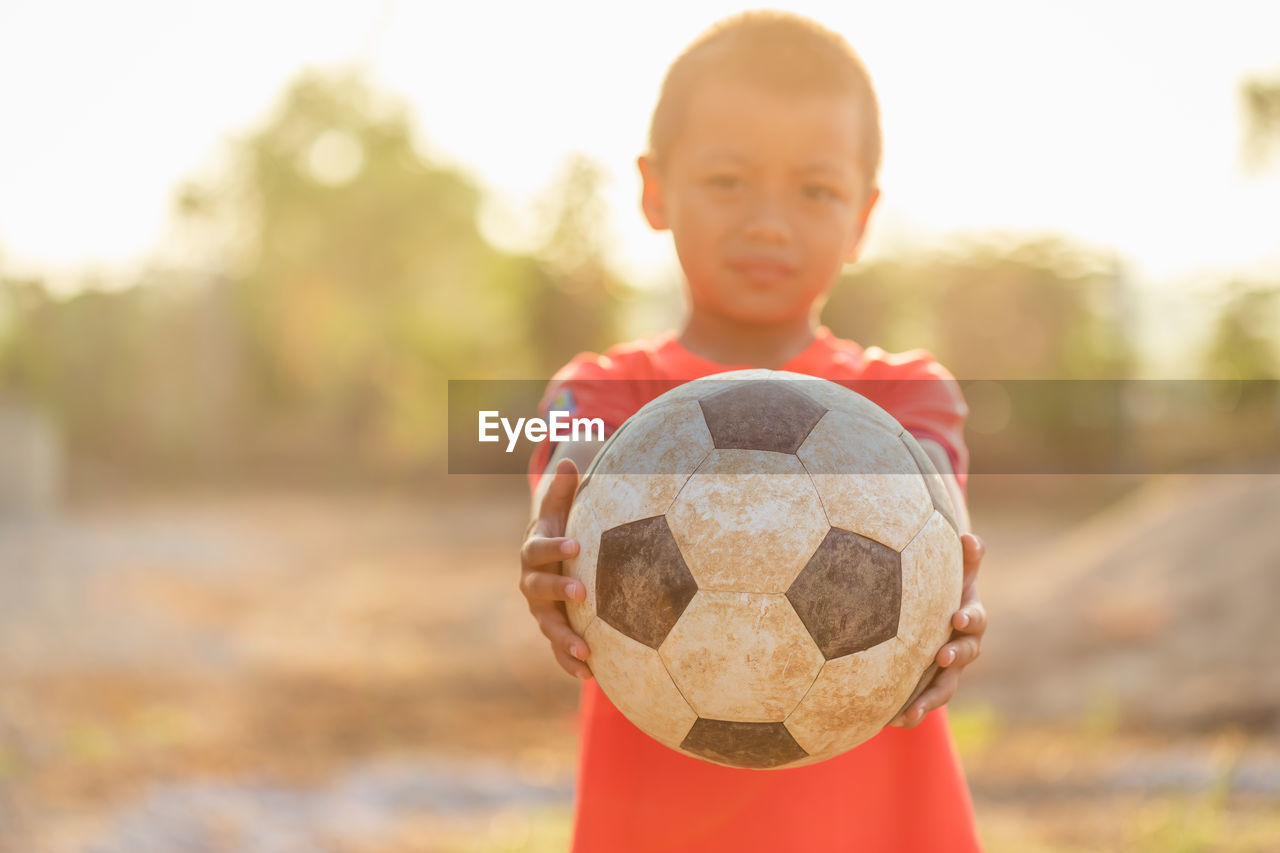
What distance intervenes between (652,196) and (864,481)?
1.04 m

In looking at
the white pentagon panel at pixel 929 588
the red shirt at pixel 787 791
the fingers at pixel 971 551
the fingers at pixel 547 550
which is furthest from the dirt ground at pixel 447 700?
the fingers at pixel 547 550

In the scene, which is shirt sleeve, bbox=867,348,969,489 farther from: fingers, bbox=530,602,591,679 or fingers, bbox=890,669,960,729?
fingers, bbox=530,602,591,679

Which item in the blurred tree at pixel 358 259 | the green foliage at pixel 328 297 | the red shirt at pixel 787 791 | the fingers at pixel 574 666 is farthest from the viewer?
the blurred tree at pixel 358 259

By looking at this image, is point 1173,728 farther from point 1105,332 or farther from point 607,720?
point 1105,332

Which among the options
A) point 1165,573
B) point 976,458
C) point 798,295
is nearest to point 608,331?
point 976,458

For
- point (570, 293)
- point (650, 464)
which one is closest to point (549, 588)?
point (650, 464)

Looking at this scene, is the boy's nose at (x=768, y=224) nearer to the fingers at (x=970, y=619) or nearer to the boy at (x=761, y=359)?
the boy at (x=761, y=359)

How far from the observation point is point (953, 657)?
174 centimetres

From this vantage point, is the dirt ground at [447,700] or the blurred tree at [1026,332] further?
the blurred tree at [1026,332]

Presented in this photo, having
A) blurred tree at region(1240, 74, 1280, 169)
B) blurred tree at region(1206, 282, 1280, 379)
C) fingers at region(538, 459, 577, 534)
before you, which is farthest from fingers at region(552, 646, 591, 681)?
blurred tree at region(1206, 282, 1280, 379)

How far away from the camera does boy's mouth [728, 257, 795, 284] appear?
2188 millimetres

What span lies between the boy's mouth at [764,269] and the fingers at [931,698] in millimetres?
901

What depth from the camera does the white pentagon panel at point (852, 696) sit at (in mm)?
1640

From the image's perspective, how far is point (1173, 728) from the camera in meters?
8.12
